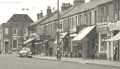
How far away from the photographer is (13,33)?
114 metres

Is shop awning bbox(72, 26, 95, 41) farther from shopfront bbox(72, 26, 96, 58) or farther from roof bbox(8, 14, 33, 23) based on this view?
roof bbox(8, 14, 33, 23)

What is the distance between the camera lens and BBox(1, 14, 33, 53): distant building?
110938mm

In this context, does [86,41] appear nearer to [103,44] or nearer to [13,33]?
[103,44]

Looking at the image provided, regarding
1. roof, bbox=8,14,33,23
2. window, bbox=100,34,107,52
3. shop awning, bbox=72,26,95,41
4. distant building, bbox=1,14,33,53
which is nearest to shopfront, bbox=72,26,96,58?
shop awning, bbox=72,26,95,41

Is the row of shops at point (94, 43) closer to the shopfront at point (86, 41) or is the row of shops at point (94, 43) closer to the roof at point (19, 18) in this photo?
the shopfront at point (86, 41)

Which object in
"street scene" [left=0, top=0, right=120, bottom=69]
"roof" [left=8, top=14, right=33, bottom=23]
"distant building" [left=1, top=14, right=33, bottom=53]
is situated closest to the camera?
"street scene" [left=0, top=0, right=120, bottom=69]

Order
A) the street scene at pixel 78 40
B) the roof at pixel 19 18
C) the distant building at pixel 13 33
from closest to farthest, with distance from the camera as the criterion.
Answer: the street scene at pixel 78 40
the distant building at pixel 13 33
the roof at pixel 19 18

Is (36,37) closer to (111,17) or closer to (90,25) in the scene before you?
(90,25)

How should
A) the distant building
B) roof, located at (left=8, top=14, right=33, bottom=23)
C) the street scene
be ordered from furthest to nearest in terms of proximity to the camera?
1. roof, located at (left=8, top=14, right=33, bottom=23)
2. the distant building
3. the street scene

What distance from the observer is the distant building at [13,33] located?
364 feet

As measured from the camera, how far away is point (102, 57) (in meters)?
50.1

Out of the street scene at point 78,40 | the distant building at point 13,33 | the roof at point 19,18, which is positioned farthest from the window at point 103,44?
the roof at point 19,18

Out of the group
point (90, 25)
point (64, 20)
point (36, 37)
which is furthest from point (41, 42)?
point (90, 25)

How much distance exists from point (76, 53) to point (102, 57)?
11.8 meters
